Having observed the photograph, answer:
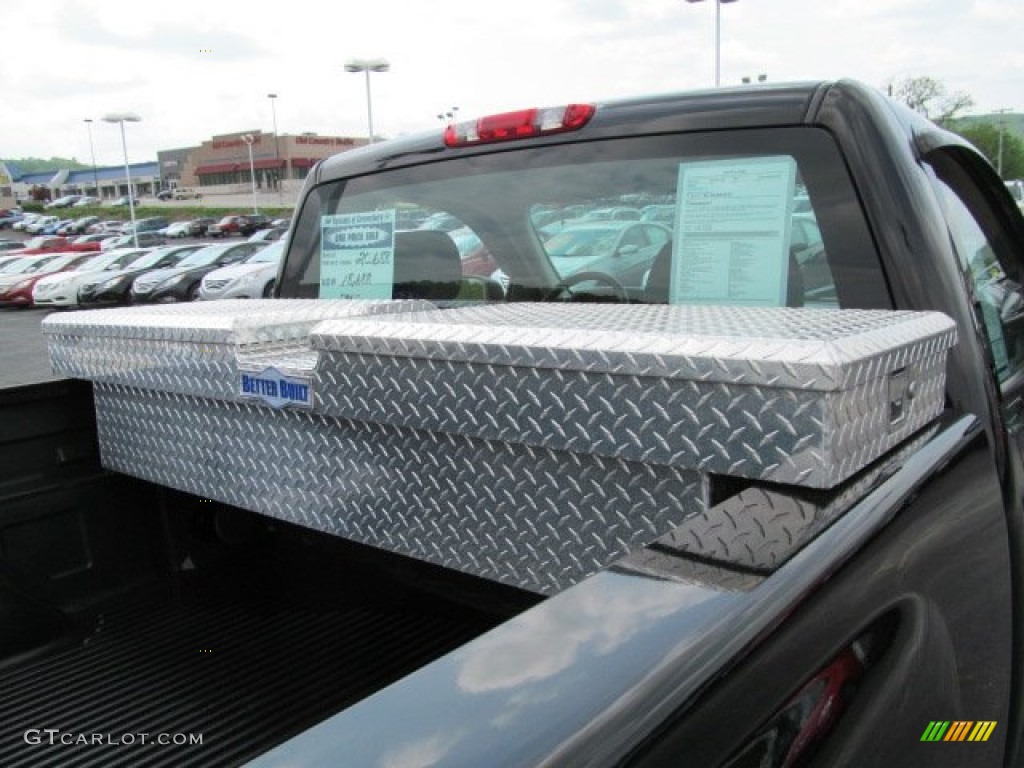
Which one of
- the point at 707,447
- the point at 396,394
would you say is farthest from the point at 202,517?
the point at 707,447

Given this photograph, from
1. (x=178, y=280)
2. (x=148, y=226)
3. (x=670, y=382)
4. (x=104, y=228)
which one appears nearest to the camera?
(x=670, y=382)

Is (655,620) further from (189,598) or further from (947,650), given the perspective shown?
(189,598)

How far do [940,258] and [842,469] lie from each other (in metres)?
0.89

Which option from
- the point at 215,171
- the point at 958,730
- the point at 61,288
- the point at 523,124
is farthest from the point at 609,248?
the point at 215,171

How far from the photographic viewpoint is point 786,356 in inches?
47.7

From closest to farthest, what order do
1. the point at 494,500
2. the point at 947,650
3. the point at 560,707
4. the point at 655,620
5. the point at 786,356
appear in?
the point at 560,707 < the point at 655,620 < the point at 786,356 < the point at 947,650 < the point at 494,500

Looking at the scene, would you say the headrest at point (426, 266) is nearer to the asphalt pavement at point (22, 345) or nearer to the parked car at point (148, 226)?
the asphalt pavement at point (22, 345)

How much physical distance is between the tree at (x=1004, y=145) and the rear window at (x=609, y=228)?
74230 millimetres

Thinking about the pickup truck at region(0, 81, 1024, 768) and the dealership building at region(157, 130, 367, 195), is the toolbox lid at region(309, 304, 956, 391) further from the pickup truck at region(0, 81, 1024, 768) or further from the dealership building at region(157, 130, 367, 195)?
the dealership building at region(157, 130, 367, 195)

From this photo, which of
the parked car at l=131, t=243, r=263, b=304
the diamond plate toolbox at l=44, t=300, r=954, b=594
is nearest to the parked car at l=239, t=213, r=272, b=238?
the parked car at l=131, t=243, r=263, b=304

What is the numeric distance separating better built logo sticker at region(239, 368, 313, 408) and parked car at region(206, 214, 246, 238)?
5929 centimetres

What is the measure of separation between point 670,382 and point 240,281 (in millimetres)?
19697

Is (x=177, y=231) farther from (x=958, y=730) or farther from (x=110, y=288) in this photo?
(x=958, y=730)

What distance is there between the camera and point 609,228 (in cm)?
244
